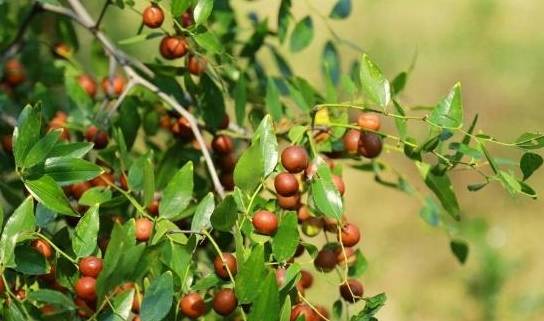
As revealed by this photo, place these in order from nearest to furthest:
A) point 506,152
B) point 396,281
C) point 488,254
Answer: point 488,254 < point 396,281 < point 506,152

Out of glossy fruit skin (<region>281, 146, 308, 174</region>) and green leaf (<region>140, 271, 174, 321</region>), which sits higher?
glossy fruit skin (<region>281, 146, 308, 174</region>)

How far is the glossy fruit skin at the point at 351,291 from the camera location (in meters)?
0.82

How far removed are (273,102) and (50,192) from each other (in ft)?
1.22

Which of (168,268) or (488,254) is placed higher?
(168,268)

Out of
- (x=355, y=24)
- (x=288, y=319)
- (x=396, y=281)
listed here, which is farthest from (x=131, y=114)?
(x=355, y=24)

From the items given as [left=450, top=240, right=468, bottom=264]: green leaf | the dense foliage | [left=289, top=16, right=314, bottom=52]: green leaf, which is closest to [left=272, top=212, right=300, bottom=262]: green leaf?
the dense foliage

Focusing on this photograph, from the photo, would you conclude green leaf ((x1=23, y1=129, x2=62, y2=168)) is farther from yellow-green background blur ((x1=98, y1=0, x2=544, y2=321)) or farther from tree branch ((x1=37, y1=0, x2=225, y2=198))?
yellow-green background blur ((x1=98, y1=0, x2=544, y2=321))

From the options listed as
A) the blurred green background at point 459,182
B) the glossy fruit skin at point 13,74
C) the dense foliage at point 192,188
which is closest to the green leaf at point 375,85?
the dense foliage at point 192,188

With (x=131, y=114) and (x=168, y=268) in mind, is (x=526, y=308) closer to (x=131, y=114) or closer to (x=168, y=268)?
(x=131, y=114)

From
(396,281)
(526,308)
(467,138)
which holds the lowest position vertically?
(396,281)

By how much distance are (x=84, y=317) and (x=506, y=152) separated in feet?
7.85

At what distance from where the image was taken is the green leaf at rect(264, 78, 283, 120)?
108cm

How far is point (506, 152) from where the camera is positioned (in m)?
3.02

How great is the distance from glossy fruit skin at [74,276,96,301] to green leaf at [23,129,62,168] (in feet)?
0.33
